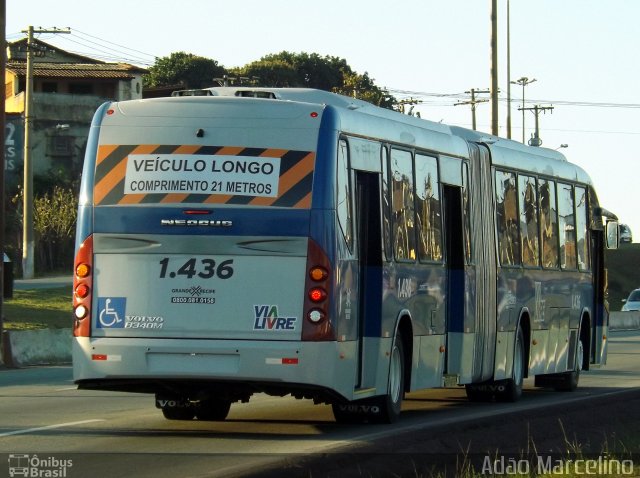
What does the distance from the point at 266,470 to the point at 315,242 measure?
344 cm

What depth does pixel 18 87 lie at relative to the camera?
91.2 m

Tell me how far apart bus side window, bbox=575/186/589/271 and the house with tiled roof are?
56653 millimetres

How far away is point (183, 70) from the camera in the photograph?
399 feet

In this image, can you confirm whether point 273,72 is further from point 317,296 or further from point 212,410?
point 317,296

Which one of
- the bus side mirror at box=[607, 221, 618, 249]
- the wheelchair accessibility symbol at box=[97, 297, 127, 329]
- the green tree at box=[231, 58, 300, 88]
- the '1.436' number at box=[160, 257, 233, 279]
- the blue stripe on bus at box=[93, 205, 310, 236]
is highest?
the green tree at box=[231, 58, 300, 88]

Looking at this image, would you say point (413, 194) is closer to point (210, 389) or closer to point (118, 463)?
point (210, 389)

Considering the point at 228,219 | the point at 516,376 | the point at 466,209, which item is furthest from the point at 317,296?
the point at 516,376

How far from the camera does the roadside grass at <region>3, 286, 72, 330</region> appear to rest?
117ft

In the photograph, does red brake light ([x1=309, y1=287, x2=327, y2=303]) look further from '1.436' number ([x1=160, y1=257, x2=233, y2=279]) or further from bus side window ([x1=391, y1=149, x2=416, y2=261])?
bus side window ([x1=391, y1=149, x2=416, y2=261])

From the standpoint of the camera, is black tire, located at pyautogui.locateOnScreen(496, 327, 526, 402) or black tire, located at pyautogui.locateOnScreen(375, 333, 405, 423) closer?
black tire, located at pyautogui.locateOnScreen(375, 333, 405, 423)

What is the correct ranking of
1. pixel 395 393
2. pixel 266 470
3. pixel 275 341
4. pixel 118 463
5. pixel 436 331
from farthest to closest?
pixel 436 331
pixel 395 393
pixel 275 341
pixel 118 463
pixel 266 470

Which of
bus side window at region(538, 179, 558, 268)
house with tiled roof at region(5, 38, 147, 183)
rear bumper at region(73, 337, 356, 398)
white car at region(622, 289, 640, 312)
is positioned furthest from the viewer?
house with tiled roof at region(5, 38, 147, 183)

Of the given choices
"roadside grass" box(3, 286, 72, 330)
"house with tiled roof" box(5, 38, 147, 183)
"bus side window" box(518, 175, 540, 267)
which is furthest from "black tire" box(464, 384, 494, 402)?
"house with tiled roof" box(5, 38, 147, 183)

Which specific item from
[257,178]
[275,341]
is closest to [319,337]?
[275,341]
